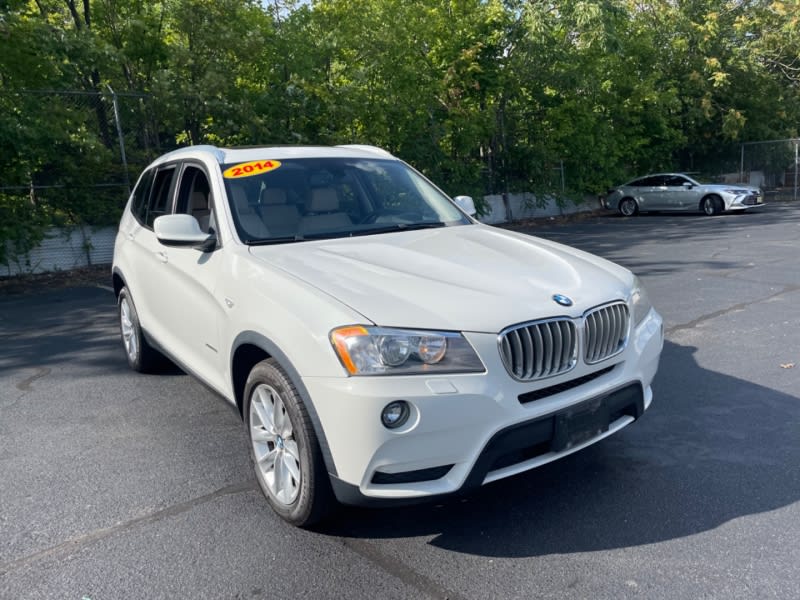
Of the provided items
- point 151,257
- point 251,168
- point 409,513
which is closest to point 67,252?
point 151,257

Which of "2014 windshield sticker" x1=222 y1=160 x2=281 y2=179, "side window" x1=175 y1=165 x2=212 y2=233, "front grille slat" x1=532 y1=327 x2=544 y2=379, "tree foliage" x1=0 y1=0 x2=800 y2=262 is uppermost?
"tree foliage" x1=0 y1=0 x2=800 y2=262

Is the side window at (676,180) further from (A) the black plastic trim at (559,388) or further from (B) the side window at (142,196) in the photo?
(A) the black plastic trim at (559,388)

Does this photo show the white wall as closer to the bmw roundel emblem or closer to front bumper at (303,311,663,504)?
front bumper at (303,311,663,504)

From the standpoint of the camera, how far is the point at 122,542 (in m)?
3.30

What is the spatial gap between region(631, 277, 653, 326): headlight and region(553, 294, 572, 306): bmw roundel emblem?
55 centimetres

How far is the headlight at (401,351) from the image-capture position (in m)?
2.86

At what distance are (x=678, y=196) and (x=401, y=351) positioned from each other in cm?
2055

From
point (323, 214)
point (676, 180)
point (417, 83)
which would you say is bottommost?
point (676, 180)

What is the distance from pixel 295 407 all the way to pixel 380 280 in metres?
0.69

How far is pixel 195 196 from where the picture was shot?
4754 millimetres

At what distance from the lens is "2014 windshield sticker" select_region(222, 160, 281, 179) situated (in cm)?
439

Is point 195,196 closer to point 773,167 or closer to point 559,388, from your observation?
point 559,388

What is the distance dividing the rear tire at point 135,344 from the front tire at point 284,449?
230 cm

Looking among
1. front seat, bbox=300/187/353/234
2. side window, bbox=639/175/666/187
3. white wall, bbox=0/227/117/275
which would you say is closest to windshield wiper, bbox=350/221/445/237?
front seat, bbox=300/187/353/234
